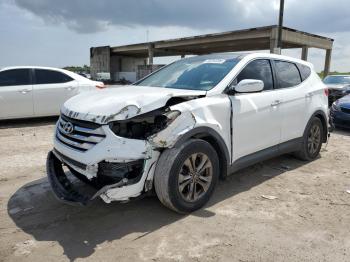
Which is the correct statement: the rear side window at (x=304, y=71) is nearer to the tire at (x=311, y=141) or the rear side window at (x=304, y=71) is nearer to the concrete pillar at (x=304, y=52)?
the tire at (x=311, y=141)

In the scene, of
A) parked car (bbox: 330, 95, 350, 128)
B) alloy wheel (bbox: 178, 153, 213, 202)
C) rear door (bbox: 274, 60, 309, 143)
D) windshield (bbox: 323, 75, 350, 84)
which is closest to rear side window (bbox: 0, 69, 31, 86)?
rear door (bbox: 274, 60, 309, 143)

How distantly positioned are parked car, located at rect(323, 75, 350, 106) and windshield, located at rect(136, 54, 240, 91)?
984 cm

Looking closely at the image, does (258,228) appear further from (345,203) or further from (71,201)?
(71,201)

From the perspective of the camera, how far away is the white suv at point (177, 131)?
10.4 feet

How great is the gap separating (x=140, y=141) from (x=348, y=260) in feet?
6.87

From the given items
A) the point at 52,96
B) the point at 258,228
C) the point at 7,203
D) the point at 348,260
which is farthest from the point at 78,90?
the point at 348,260

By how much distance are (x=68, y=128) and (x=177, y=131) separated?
1124mm

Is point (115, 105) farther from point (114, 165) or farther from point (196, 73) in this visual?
point (196, 73)

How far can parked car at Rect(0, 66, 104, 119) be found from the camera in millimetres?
8352

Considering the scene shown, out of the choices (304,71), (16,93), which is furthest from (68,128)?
(16,93)

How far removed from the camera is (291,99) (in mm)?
4941

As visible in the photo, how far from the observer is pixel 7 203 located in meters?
3.93

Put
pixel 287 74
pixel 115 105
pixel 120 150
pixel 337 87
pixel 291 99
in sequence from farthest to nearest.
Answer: pixel 337 87
pixel 287 74
pixel 291 99
pixel 115 105
pixel 120 150

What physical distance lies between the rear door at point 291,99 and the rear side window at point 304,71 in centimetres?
10
